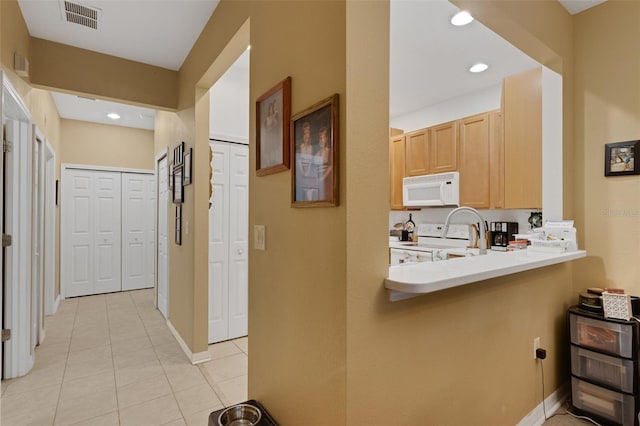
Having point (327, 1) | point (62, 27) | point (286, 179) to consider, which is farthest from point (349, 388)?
point (62, 27)

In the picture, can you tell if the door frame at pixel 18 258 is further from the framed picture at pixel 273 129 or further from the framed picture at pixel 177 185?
the framed picture at pixel 273 129

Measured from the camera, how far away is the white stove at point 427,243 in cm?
394

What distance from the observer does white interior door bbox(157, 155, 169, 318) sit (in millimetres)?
3943

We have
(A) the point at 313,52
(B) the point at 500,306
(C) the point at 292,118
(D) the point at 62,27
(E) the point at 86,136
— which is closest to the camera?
(A) the point at 313,52

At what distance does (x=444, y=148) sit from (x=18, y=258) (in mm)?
4386

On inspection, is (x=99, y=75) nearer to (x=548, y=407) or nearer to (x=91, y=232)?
(x=91, y=232)

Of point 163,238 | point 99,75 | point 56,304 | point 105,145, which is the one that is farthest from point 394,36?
point 56,304

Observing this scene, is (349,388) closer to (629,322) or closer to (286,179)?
(286,179)

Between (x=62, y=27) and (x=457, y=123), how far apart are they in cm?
394

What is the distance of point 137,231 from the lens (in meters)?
5.66

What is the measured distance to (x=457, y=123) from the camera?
394 centimetres

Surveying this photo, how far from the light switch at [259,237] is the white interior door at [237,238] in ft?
5.67

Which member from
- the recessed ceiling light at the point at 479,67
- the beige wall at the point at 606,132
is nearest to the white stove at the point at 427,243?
the beige wall at the point at 606,132

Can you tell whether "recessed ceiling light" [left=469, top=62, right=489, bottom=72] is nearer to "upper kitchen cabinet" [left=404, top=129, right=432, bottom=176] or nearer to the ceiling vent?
"upper kitchen cabinet" [left=404, top=129, right=432, bottom=176]
